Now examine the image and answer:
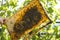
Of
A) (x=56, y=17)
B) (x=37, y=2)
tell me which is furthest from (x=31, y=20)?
(x=56, y=17)

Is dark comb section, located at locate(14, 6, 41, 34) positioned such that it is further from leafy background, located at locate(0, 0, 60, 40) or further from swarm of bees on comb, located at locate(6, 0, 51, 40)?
leafy background, located at locate(0, 0, 60, 40)

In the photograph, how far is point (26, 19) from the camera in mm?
2148

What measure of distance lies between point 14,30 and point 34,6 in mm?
403

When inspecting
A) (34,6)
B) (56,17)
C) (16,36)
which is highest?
(56,17)

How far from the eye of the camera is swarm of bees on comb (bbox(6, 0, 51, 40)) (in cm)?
211

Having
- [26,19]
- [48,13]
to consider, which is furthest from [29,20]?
[48,13]

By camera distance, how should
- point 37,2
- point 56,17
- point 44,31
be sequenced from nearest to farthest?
1. point 37,2
2. point 56,17
3. point 44,31

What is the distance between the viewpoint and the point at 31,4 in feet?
7.00

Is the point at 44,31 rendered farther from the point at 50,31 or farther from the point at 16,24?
the point at 16,24

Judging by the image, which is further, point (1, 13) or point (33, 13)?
point (1, 13)

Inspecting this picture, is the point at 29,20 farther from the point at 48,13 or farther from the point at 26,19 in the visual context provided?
the point at 48,13


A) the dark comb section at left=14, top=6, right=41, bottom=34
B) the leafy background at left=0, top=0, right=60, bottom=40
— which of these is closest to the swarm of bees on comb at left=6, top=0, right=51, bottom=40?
the dark comb section at left=14, top=6, right=41, bottom=34

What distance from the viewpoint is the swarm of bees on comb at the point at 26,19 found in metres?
2.11

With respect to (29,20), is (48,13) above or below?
above
